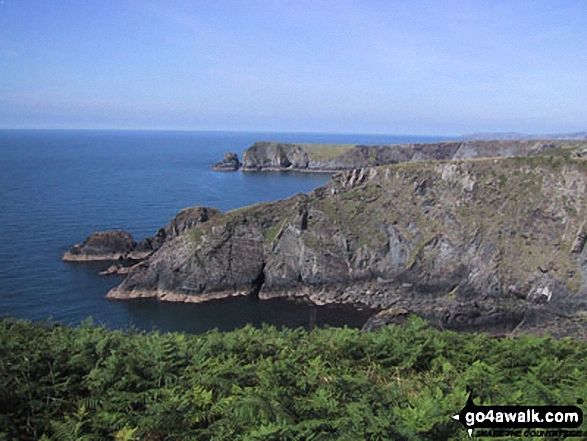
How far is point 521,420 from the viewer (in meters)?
7.29

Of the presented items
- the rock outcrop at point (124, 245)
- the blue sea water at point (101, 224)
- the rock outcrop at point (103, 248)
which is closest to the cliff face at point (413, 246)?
→ the blue sea water at point (101, 224)

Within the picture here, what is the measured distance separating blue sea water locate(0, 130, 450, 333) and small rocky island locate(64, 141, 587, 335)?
12.7ft

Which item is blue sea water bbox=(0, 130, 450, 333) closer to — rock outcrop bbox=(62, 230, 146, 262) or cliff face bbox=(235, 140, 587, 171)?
rock outcrop bbox=(62, 230, 146, 262)

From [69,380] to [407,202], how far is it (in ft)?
190

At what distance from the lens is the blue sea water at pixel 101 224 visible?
4872 centimetres

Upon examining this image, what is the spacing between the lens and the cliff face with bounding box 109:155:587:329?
52.1 metres

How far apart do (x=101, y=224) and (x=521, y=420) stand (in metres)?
78.4

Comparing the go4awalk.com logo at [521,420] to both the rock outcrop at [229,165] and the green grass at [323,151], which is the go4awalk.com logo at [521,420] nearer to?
the rock outcrop at [229,165]

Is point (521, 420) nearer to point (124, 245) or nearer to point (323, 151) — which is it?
point (124, 245)

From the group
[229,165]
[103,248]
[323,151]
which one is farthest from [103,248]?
[323,151]

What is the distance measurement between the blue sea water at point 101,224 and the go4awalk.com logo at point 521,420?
86.4 ft

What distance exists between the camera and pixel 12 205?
86000 mm

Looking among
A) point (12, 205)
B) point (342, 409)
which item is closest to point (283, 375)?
point (342, 409)

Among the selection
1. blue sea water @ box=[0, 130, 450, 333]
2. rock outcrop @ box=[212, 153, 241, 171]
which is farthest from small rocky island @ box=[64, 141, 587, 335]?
rock outcrop @ box=[212, 153, 241, 171]
